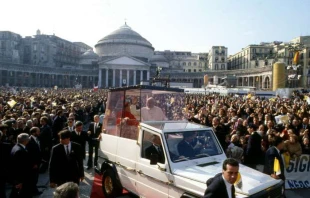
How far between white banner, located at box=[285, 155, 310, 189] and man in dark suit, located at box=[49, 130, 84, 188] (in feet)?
24.0

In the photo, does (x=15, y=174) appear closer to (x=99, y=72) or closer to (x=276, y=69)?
(x=276, y=69)

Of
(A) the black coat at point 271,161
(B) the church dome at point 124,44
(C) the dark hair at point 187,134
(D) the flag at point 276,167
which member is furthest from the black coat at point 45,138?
(B) the church dome at point 124,44

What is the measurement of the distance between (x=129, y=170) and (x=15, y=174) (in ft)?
8.98

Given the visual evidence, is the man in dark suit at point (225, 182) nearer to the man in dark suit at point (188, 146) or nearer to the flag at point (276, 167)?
the man in dark suit at point (188, 146)

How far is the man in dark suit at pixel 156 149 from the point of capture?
6559 millimetres

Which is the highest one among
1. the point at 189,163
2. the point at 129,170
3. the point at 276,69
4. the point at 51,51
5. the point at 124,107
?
the point at 51,51

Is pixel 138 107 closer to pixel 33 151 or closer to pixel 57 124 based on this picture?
pixel 33 151

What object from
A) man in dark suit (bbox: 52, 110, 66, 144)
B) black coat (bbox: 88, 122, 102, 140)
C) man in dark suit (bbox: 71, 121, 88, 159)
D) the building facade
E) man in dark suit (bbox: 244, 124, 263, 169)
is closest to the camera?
man in dark suit (bbox: 244, 124, 263, 169)

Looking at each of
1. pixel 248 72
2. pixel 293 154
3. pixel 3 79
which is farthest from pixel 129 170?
pixel 3 79

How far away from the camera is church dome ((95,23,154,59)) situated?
12638cm

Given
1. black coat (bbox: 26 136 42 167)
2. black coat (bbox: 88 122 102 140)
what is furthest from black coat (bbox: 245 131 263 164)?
black coat (bbox: 26 136 42 167)

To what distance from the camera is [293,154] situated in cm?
957

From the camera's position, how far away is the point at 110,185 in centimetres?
842

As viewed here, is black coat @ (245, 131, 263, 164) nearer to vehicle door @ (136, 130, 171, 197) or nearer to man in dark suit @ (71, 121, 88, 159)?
vehicle door @ (136, 130, 171, 197)
